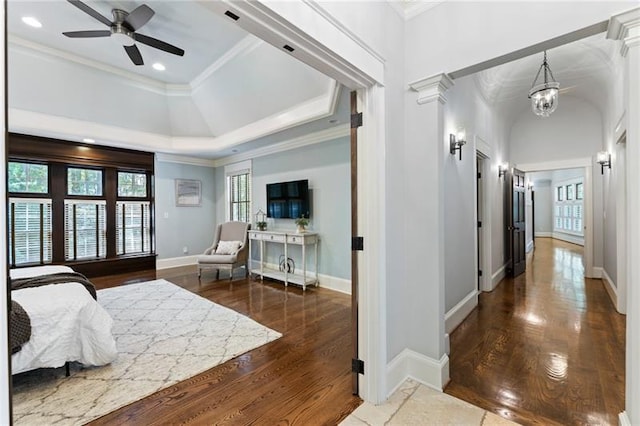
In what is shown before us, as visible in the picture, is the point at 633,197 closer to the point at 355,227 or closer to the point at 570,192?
the point at 355,227

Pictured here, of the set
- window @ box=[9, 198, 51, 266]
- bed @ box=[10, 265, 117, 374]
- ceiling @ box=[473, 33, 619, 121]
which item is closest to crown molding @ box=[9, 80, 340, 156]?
window @ box=[9, 198, 51, 266]


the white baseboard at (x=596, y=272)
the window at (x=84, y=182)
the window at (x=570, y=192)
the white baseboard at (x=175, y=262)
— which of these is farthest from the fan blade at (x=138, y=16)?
the window at (x=570, y=192)

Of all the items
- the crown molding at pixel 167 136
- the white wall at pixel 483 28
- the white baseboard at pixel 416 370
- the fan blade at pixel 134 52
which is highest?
the fan blade at pixel 134 52

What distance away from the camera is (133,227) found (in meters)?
6.13

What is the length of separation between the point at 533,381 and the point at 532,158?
5.23 metres

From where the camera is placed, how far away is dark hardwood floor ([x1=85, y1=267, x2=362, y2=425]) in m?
1.76

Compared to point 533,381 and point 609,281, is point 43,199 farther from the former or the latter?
point 609,281

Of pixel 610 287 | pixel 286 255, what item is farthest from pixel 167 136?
pixel 610 287

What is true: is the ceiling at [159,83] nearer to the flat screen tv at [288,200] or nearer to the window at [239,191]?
the window at [239,191]

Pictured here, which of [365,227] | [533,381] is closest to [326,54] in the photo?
[365,227]

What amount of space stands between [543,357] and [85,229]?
7.31 metres

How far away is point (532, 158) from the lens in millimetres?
5797

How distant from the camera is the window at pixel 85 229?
534 cm

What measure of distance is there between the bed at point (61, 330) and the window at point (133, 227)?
401 cm
